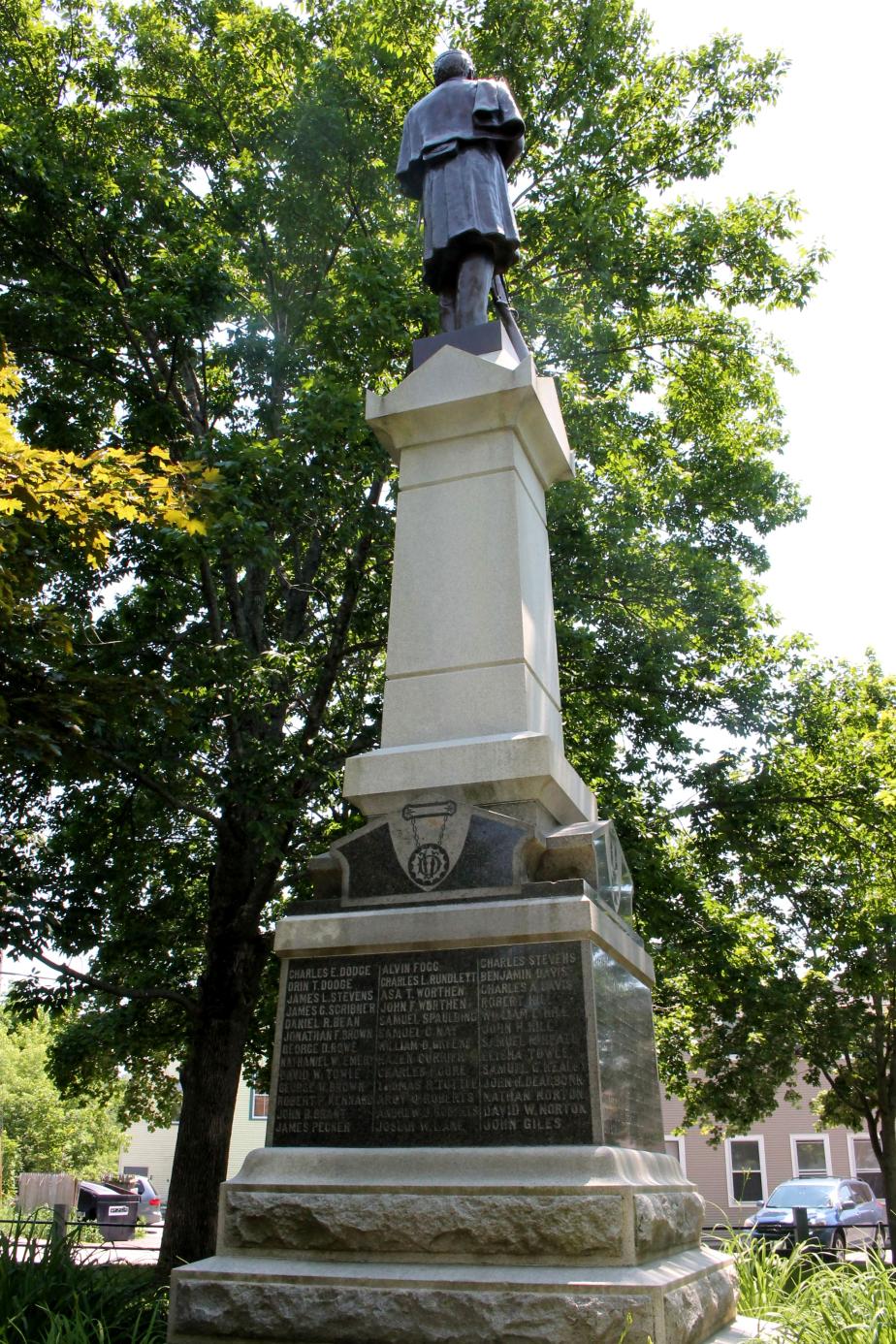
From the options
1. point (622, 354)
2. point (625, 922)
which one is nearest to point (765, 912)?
point (622, 354)

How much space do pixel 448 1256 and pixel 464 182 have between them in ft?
20.5

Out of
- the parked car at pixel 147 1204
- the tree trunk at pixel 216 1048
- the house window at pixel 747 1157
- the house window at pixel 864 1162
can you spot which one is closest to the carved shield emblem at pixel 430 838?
the tree trunk at pixel 216 1048

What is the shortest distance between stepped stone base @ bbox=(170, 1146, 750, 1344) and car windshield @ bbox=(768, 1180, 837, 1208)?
66.1 feet

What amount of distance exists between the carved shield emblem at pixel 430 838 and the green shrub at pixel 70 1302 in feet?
7.21

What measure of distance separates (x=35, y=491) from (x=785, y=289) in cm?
1094

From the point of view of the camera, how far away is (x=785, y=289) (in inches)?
557

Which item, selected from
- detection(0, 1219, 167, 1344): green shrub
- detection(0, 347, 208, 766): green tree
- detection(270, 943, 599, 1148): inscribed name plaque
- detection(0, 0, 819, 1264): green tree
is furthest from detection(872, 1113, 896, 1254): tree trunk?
detection(270, 943, 599, 1148): inscribed name plaque

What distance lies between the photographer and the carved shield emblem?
201 inches

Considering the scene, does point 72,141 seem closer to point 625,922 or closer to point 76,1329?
point 625,922

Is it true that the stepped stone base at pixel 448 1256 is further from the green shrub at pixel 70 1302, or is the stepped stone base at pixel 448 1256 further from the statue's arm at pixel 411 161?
the statue's arm at pixel 411 161

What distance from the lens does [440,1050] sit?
4.68 metres

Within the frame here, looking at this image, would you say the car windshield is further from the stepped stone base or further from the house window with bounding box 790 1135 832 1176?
the stepped stone base

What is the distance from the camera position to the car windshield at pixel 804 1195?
868 inches

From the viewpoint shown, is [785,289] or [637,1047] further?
[785,289]
